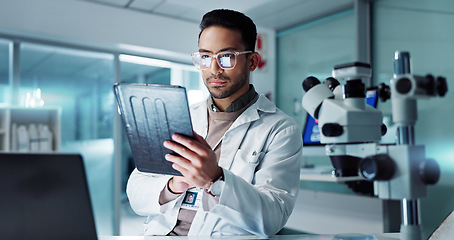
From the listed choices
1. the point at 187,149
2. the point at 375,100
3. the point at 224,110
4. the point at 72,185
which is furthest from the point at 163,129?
the point at 375,100

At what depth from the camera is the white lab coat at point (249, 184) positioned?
3.57ft

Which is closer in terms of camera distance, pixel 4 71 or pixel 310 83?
pixel 310 83

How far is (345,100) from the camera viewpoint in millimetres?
875

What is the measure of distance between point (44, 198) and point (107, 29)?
144 inches

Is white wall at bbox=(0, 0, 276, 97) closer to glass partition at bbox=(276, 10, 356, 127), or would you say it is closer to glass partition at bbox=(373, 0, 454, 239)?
glass partition at bbox=(276, 10, 356, 127)

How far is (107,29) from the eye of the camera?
4.07 metres

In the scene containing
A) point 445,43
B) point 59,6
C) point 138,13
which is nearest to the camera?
point 445,43

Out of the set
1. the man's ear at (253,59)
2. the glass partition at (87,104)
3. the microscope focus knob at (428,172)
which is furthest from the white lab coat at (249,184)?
the glass partition at (87,104)

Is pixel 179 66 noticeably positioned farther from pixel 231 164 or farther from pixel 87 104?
pixel 231 164

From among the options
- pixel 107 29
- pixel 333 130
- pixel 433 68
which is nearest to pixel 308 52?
pixel 433 68

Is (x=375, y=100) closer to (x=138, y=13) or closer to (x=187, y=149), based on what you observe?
(x=187, y=149)

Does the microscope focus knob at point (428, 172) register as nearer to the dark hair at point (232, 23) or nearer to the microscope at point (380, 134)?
the microscope at point (380, 134)

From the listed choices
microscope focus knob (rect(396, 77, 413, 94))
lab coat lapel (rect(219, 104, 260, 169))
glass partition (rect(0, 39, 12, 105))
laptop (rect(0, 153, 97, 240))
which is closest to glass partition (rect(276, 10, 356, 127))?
lab coat lapel (rect(219, 104, 260, 169))

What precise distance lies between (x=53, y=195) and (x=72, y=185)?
4 cm
